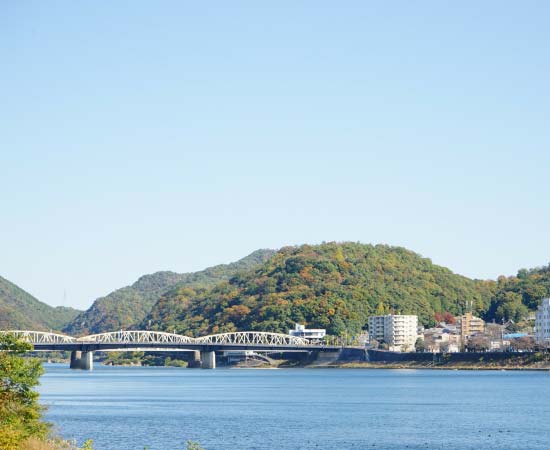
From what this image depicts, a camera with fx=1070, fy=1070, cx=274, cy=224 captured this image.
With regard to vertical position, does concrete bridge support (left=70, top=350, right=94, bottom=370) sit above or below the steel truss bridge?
below

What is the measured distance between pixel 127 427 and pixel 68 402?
944 inches

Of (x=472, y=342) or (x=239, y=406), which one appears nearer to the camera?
(x=239, y=406)

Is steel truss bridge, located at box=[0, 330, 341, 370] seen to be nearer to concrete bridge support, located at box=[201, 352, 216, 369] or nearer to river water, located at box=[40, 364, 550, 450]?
concrete bridge support, located at box=[201, 352, 216, 369]

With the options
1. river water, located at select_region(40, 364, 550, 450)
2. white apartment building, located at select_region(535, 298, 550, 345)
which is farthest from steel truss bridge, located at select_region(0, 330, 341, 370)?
river water, located at select_region(40, 364, 550, 450)

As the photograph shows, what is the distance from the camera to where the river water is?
55.2 meters

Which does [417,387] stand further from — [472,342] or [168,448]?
[472,342]

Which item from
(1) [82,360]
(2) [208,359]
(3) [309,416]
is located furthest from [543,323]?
(3) [309,416]

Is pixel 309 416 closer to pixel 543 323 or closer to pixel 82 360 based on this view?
pixel 82 360

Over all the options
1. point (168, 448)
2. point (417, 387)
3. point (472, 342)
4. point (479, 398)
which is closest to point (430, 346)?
point (472, 342)

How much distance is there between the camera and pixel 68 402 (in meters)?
85.4

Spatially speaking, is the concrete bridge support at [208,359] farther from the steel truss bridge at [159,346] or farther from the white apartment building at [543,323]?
the white apartment building at [543,323]

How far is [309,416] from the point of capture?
235ft

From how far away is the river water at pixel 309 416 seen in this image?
5519 cm

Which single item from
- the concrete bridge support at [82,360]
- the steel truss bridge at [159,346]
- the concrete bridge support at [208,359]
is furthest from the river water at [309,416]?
the concrete bridge support at [208,359]
